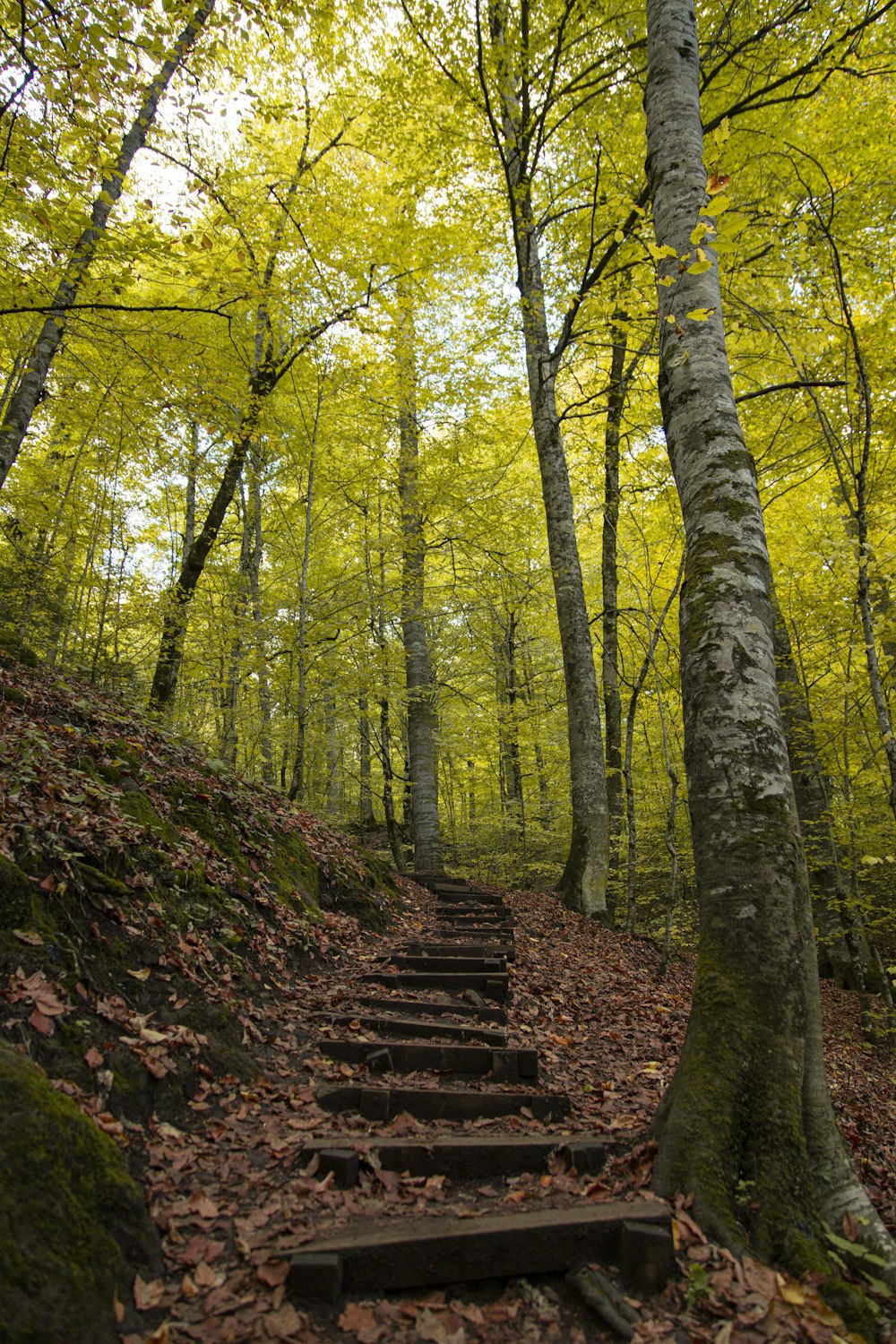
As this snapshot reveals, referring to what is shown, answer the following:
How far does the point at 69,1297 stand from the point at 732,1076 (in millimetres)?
2568

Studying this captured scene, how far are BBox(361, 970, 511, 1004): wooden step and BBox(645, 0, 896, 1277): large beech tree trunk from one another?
2287 millimetres

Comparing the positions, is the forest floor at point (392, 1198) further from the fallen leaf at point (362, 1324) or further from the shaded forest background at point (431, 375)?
the shaded forest background at point (431, 375)

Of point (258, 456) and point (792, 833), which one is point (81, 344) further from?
point (792, 833)

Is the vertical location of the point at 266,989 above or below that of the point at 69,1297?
above

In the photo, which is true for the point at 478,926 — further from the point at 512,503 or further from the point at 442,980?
the point at 512,503

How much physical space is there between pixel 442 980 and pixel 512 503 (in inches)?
486

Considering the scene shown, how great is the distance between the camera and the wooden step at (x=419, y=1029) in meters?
4.18

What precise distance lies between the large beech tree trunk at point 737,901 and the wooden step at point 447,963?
2.63 metres

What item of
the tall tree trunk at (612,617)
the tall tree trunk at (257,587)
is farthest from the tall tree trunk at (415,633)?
the tall tree trunk at (612,617)

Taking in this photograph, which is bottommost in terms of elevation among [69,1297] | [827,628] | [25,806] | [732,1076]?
[69,1297]

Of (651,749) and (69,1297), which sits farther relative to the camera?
(651,749)

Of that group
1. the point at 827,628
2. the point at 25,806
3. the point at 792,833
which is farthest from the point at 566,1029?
the point at 827,628

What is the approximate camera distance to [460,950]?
20.1 feet

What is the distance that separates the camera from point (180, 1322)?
1.96 m
